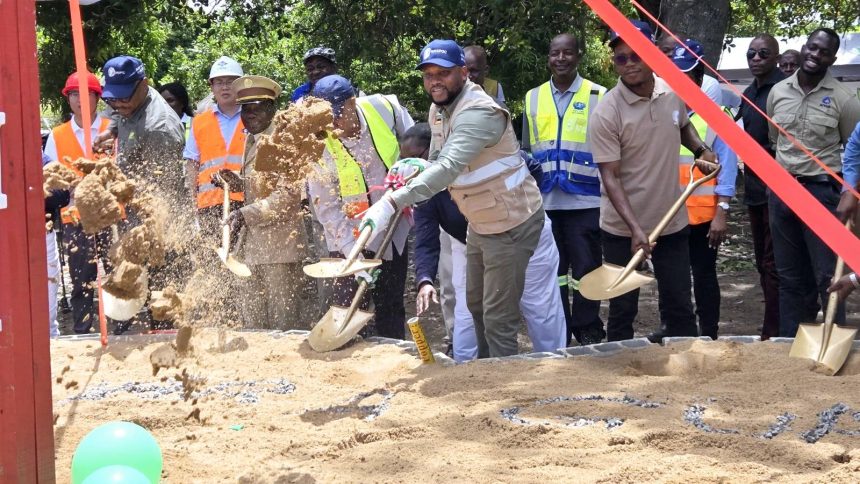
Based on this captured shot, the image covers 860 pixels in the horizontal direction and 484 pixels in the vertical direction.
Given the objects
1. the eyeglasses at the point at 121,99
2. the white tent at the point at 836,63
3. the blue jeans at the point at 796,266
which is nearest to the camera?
the blue jeans at the point at 796,266

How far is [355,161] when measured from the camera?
6.05 metres

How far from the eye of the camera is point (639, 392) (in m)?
4.52

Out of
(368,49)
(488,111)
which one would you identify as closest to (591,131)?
(488,111)

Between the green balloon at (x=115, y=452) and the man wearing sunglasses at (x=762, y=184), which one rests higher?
the man wearing sunglasses at (x=762, y=184)

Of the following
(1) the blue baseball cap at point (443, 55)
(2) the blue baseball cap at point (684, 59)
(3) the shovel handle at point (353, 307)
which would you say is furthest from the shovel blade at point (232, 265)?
(2) the blue baseball cap at point (684, 59)

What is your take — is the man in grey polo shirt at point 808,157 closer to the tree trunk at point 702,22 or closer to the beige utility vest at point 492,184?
the beige utility vest at point 492,184

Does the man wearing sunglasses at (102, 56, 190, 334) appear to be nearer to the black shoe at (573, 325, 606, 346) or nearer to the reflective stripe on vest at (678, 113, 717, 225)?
the black shoe at (573, 325, 606, 346)

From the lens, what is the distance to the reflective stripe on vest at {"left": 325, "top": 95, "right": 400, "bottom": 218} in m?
6.03

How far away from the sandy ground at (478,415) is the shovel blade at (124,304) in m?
0.26

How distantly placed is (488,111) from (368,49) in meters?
5.17

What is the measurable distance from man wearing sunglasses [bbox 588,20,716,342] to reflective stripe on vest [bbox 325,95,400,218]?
46.6 inches

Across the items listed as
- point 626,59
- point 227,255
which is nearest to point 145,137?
point 227,255

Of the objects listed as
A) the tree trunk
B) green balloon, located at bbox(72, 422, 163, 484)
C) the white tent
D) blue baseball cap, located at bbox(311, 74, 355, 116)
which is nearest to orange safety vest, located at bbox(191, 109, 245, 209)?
blue baseball cap, located at bbox(311, 74, 355, 116)

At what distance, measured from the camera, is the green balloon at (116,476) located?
307 cm
